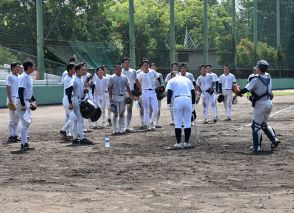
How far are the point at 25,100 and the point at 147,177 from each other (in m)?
5.15

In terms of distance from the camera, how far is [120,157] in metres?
13.0

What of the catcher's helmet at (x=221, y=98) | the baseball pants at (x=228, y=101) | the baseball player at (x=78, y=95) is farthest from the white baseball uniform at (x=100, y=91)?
the baseball player at (x=78, y=95)

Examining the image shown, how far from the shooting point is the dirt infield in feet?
26.6

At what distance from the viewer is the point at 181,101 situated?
47.3 ft

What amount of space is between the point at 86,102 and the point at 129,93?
3.28 meters

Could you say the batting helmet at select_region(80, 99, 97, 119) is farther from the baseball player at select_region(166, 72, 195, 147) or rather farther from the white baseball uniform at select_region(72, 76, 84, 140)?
the baseball player at select_region(166, 72, 195, 147)

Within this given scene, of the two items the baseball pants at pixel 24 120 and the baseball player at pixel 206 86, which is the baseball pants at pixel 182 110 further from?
the baseball player at pixel 206 86

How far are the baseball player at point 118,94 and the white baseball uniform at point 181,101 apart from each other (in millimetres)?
3988

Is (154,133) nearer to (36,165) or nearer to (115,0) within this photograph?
(36,165)

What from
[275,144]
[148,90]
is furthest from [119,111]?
[275,144]

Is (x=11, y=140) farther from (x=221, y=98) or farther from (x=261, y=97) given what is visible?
(x=221, y=98)

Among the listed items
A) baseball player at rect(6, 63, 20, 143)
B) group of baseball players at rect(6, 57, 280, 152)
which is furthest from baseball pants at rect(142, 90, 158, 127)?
baseball player at rect(6, 63, 20, 143)

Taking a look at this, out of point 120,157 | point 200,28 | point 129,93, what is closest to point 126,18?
point 200,28

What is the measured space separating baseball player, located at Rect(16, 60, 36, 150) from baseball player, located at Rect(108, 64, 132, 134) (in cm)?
389
